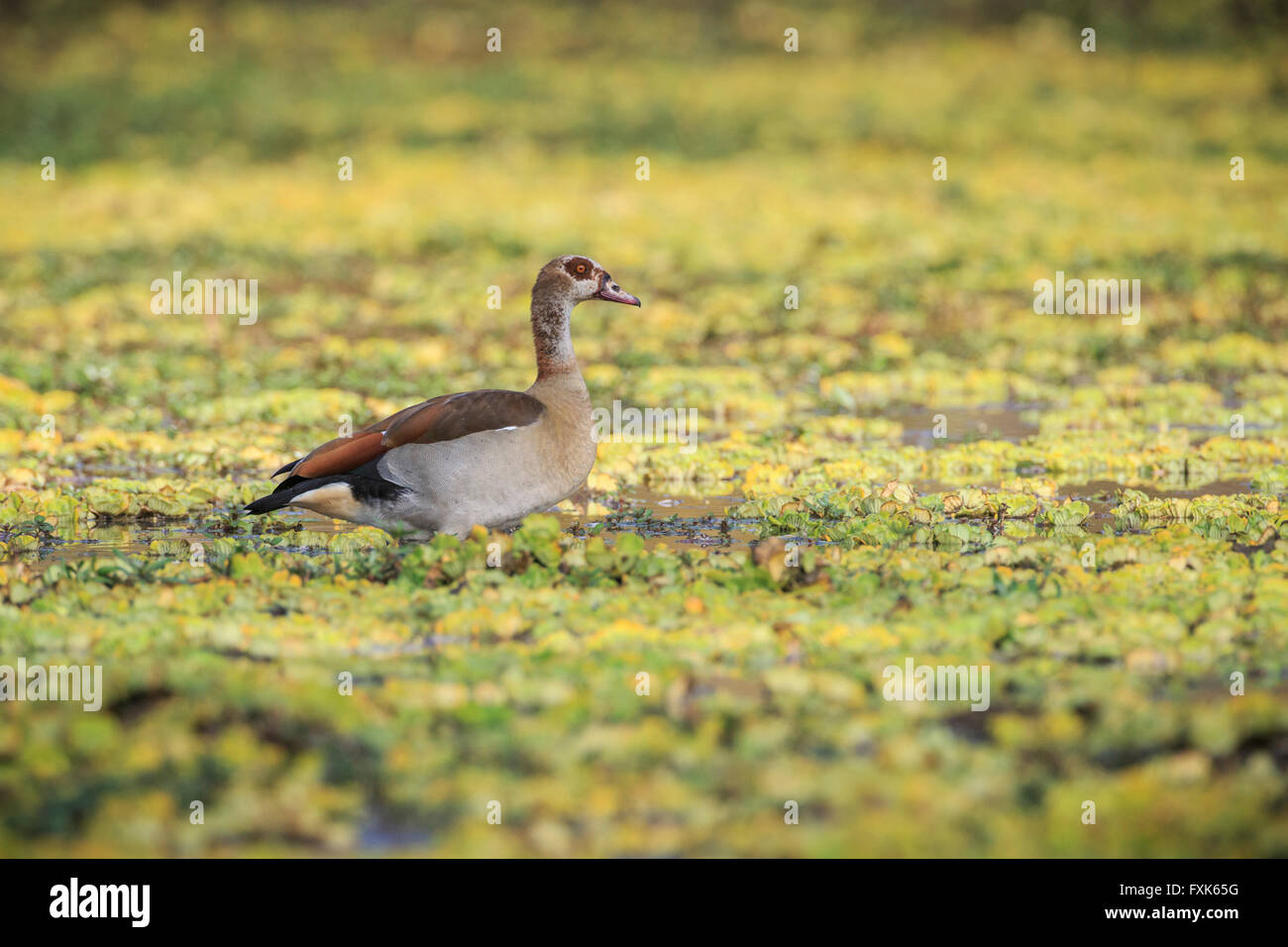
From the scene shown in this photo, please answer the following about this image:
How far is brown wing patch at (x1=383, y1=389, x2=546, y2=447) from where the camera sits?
8688 mm

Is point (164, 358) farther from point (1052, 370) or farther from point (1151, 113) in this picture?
point (1151, 113)

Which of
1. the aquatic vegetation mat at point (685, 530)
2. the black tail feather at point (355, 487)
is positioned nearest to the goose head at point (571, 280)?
the aquatic vegetation mat at point (685, 530)

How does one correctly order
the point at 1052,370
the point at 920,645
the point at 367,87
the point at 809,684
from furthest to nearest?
the point at 367,87
the point at 1052,370
the point at 920,645
the point at 809,684

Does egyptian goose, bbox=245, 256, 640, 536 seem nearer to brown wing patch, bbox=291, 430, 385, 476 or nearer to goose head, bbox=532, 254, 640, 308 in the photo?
brown wing patch, bbox=291, 430, 385, 476

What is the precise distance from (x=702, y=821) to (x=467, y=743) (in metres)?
0.97

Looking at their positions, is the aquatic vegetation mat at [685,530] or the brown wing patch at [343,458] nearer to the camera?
the aquatic vegetation mat at [685,530]

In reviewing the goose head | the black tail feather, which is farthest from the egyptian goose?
the goose head

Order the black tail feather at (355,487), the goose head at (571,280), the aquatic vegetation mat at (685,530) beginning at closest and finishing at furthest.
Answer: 1. the aquatic vegetation mat at (685,530)
2. the black tail feather at (355,487)
3. the goose head at (571,280)

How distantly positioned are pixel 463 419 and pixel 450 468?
24cm

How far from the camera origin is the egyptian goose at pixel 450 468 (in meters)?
8.63

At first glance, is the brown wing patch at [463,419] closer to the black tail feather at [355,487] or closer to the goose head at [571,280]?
the black tail feather at [355,487]

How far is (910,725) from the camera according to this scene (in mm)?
6309
